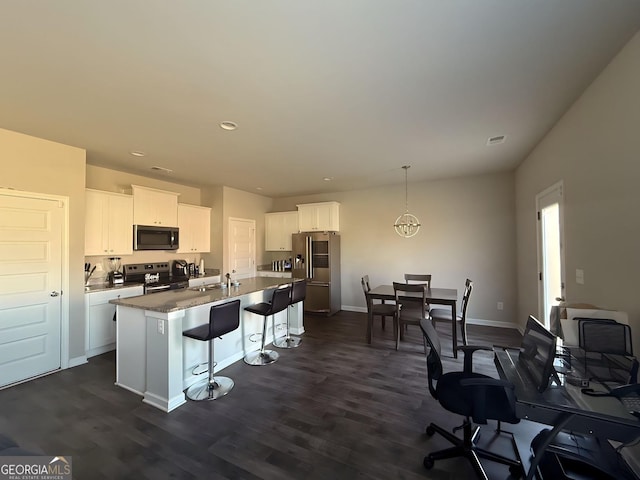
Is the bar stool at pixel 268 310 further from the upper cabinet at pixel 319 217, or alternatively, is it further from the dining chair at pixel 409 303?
the upper cabinet at pixel 319 217

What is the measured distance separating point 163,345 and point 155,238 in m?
2.85

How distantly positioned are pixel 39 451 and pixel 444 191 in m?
6.15

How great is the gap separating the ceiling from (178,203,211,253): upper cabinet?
6.36 ft

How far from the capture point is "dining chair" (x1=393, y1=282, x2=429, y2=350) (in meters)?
3.71

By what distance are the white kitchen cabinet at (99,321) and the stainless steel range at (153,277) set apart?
1.34ft

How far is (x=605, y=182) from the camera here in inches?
78.7

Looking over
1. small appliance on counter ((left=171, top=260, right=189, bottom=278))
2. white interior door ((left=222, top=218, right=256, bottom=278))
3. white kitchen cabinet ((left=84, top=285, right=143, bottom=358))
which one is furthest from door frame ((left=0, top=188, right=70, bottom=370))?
white interior door ((left=222, top=218, right=256, bottom=278))

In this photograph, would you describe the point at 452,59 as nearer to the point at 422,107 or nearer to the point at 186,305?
the point at 422,107

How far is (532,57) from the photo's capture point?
6.02 ft

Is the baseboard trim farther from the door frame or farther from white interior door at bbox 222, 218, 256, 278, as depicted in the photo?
white interior door at bbox 222, 218, 256, 278

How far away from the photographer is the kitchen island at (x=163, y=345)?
2441 millimetres

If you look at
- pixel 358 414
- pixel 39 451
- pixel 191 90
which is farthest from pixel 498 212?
pixel 39 451

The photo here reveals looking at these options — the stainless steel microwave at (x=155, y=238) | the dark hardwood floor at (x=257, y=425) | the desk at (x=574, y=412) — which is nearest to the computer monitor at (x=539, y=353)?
the desk at (x=574, y=412)

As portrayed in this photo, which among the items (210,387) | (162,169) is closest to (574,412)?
Result: (210,387)
